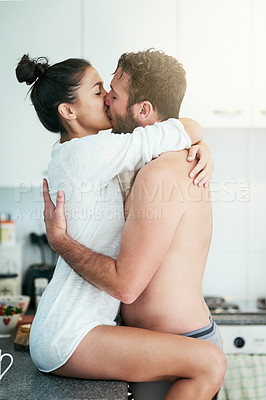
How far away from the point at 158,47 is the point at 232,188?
923 millimetres

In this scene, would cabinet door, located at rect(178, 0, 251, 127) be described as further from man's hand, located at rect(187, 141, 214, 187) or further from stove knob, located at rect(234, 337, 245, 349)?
man's hand, located at rect(187, 141, 214, 187)

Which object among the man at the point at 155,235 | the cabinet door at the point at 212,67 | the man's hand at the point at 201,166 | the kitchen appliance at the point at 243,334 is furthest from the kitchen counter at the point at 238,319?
the man's hand at the point at 201,166

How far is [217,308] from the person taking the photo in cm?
273

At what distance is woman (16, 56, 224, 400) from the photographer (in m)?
1.34

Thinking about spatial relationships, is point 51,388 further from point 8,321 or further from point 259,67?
point 259,67

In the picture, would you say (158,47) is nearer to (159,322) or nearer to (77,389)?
(159,322)

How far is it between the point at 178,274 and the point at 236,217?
170cm

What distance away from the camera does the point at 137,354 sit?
133 centimetres

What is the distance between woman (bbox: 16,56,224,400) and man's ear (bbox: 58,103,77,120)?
0.79ft

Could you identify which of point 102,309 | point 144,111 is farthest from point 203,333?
point 144,111

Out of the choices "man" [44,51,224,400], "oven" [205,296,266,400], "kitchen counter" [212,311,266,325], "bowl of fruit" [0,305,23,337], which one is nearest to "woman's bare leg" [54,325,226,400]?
"man" [44,51,224,400]

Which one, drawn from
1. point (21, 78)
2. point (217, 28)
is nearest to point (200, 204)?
Answer: point (21, 78)

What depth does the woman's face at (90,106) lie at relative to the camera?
5.86ft

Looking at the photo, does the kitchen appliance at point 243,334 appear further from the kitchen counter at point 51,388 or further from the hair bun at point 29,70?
the hair bun at point 29,70
